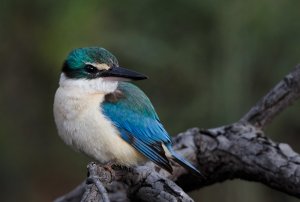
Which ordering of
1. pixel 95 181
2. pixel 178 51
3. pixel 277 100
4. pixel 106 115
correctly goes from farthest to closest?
pixel 178 51, pixel 277 100, pixel 106 115, pixel 95 181

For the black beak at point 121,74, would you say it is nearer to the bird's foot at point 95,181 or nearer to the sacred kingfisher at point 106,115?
the sacred kingfisher at point 106,115

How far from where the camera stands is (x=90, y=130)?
17.5 feet

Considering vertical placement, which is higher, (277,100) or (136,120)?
(277,100)

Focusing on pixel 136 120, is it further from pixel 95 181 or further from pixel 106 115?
pixel 95 181

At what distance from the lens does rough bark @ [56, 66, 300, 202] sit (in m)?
5.18

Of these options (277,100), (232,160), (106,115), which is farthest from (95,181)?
(277,100)

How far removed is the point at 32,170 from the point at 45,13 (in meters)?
1.46

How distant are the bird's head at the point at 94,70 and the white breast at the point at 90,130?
3.2 inches

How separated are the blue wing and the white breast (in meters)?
0.05

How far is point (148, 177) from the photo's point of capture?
5090 millimetres

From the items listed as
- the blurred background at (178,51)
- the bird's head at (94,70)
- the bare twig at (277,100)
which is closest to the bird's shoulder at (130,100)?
the bird's head at (94,70)

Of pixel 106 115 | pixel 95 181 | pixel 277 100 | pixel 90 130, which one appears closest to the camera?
pixel 95 181

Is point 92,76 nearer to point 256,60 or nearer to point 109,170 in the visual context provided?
point 109,170

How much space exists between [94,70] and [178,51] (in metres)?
1.80
